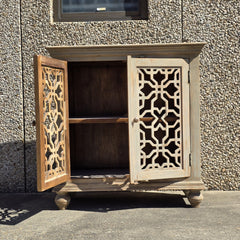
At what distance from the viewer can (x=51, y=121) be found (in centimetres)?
325

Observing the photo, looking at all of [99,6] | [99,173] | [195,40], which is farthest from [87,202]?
[99,6]

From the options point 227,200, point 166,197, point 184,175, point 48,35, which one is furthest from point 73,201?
point 48,35

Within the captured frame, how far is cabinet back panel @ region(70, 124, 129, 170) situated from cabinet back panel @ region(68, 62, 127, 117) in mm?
181

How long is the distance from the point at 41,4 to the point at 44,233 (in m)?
2.79

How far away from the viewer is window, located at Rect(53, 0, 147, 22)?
14.6 feet

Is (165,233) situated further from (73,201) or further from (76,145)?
(76,145)

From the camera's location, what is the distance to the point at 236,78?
4.30 m

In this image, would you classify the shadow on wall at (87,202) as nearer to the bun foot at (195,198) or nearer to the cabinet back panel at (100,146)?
the bun foot at (195,198)

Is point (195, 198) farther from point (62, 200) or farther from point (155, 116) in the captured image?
point (62, 200)

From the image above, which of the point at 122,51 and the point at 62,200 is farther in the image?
the point at 62,200

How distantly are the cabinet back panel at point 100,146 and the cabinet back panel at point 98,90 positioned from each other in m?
0.18

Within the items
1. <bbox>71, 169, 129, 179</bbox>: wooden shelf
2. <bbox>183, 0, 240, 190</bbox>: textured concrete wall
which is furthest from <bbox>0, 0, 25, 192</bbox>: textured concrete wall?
<bbox>183, 0, 240, 190</bbox>: textured concrete wall

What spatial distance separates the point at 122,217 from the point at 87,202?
2.42 feet

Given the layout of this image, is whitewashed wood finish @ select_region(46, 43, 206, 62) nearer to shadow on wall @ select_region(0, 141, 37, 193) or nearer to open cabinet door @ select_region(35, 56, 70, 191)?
open cabinet door @ select_region(35, 56, 70, 191)
